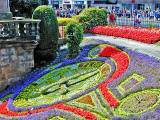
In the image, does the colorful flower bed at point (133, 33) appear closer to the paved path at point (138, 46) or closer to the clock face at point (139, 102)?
the paved path at point (138, 46)

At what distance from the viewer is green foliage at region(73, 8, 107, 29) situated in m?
20.1

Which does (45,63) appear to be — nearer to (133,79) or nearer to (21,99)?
(21,99)

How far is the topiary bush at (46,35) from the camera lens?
14.3m

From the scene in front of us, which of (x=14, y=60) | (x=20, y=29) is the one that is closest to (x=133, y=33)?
(x=20, y=29)

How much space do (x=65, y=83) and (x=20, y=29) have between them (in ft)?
14.2

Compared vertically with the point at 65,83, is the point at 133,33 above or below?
above

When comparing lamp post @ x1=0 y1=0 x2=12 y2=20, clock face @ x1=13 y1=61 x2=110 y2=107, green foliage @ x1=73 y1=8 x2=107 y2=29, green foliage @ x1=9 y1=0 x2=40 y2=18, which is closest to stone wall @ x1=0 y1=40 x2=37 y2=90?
clock face @ x1=13 y1=61 x2=110 y2=107

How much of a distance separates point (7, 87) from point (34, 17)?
4780 mm

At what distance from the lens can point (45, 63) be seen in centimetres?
1500

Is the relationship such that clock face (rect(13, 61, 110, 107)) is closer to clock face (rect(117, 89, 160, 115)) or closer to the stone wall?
the stone wall

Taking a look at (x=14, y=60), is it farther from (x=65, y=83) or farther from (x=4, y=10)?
(x=4, y=10)

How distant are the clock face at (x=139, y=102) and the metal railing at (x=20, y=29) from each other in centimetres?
730

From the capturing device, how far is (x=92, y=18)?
20219 millimetres

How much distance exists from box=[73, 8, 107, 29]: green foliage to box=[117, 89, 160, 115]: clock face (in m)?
11.8
